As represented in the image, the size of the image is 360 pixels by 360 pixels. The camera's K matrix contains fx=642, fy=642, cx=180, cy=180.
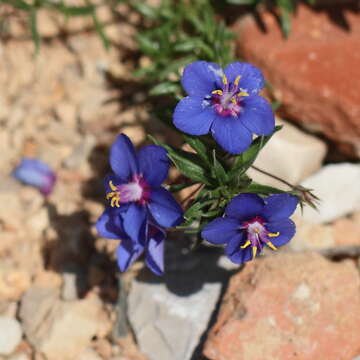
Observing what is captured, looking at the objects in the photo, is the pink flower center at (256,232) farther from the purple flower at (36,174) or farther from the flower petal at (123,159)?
the purple flower at (36,174)

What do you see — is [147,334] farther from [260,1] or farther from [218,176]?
[260,1]

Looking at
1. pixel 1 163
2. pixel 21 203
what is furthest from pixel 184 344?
pixel 1 163

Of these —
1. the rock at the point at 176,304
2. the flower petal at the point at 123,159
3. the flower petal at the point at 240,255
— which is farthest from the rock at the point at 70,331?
the flower petal at the point at 240,255

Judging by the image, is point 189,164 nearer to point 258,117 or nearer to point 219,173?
point 219,173

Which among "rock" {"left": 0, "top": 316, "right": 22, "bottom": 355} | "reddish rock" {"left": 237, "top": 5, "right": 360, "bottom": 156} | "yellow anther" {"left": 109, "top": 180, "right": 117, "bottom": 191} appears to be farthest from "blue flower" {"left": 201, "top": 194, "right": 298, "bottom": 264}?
"rock" {"left": 0, "top": 316, "right": 22, "bottom": 355}

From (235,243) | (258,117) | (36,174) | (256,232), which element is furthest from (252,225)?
(36,174)

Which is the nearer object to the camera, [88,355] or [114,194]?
[114,194]

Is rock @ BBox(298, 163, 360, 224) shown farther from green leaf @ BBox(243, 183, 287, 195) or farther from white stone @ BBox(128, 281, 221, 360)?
green leaf @ BBox(243, 183, 287, 195)
